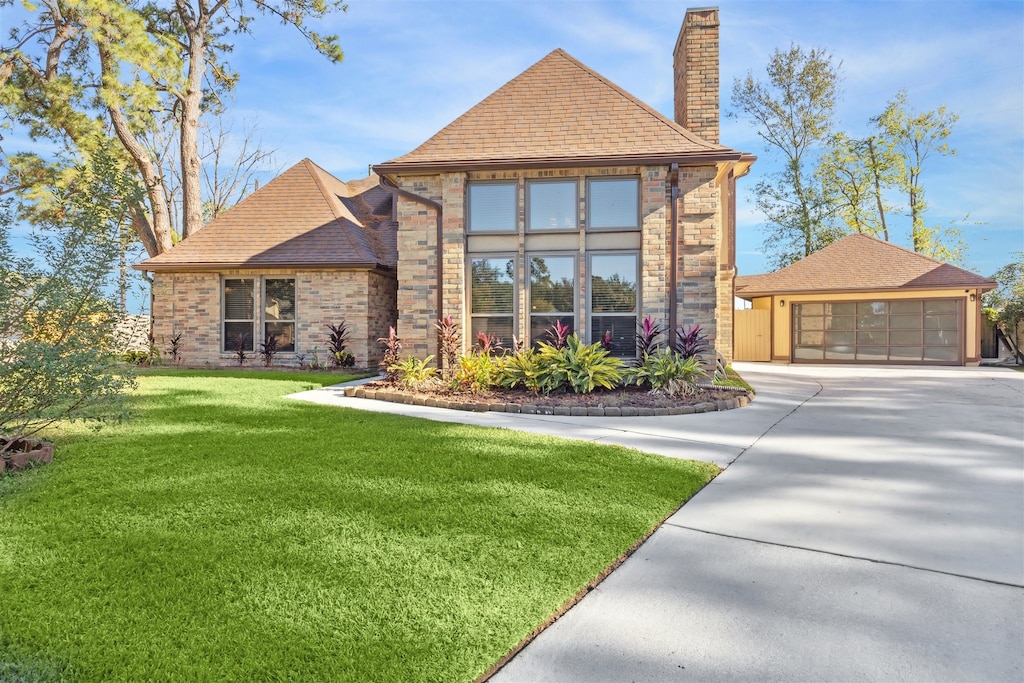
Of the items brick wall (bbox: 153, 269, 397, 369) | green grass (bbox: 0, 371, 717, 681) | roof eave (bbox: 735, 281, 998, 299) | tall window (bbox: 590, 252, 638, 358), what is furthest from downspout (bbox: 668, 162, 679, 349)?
roof eave (bbox: 735, 281, 998, 299)

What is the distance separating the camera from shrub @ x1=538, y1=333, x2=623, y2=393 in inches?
325

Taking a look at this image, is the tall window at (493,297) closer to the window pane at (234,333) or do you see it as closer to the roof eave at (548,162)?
the roof eave at (548,162)

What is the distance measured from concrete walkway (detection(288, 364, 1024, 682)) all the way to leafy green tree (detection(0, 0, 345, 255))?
650 inches

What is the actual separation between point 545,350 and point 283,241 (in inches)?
317

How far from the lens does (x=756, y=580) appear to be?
256cm

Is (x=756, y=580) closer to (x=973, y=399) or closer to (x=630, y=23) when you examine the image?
(x=973, y=399)

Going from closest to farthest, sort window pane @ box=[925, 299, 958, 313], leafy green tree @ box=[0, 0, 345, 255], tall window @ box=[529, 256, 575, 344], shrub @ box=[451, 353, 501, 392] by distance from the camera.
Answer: shrub @ box=[451, 353, 501, 392]
tall window @ box=[529, 256, 575, 344]
leafy green tree @ box=[0, 0, 345, 255]
window pane @ box=[925, 299, 958, 313]

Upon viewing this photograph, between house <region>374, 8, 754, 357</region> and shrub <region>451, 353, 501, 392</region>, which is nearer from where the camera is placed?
shrub <region>451, 353, 501, 392</region>

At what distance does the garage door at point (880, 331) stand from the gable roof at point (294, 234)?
48.2ft

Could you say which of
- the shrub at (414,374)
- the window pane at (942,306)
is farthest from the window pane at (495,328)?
the window pane at (942,306)

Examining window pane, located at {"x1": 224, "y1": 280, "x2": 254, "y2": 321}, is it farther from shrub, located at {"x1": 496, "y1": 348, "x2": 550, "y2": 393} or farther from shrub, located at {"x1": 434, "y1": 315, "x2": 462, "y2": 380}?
shrub, located at {"x1": 496, "y1": 348, "x2": 550, "y2": 393}

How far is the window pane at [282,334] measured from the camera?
1288cm

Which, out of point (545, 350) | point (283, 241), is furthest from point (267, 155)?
point (545, 350)

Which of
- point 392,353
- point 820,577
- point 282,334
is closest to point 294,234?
point 282,334
